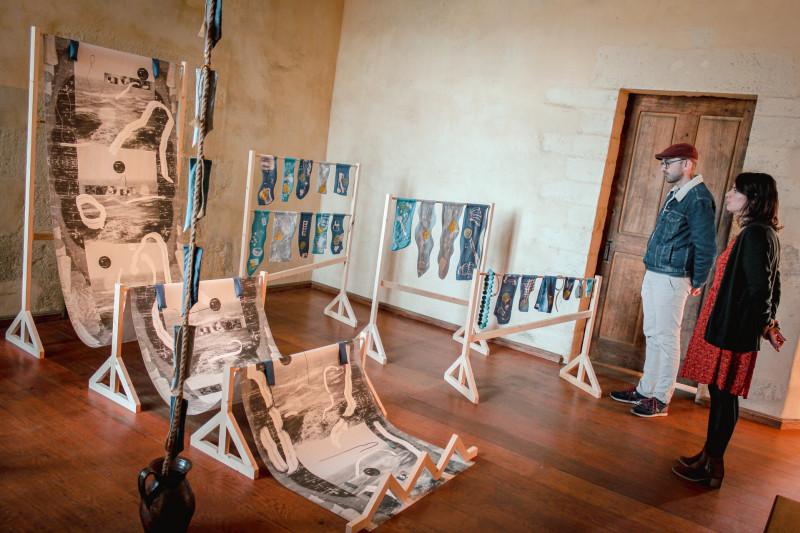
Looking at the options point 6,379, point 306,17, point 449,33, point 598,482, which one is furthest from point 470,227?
point 6,379

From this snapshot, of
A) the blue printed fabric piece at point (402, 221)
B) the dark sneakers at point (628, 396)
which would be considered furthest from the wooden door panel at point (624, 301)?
the blue printed fabric piece at point (402, 221)

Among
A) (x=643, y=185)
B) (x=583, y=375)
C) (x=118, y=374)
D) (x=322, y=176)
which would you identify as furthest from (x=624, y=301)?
(x=118, y=374)

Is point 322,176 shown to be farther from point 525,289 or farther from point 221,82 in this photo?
point 525,289

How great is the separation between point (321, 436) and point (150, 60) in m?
2.47

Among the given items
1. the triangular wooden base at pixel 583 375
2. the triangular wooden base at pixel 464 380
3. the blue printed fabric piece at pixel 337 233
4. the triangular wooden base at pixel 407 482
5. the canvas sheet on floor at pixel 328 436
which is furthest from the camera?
the blue printed fabric piece at pixel 337 233

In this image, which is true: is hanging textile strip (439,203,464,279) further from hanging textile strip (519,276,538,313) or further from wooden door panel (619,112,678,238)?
wooden door panel (619,112,678,238)

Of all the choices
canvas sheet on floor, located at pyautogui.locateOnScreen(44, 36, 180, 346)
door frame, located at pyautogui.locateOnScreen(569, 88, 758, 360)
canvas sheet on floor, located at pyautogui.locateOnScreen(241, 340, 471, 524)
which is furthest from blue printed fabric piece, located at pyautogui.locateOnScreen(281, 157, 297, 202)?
door frame, located at pyautogui.locateOnScreen(569, 88, 758, 360)

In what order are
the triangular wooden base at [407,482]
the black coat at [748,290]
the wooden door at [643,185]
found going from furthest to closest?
the wooden door at [643,185] → the black coat at [748,290] → the triangular wooden base at [407,482]

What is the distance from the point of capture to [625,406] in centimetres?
391

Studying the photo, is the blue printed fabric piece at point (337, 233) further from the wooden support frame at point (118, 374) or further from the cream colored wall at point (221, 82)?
the wooden support frame at point (118, 374)

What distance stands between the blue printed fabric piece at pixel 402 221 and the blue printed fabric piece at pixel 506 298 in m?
0.88

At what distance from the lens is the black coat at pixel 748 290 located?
8.87 feet

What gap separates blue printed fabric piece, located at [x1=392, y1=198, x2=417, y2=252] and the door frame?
1.29 metres

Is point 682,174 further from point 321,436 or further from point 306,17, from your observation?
point 306,17
